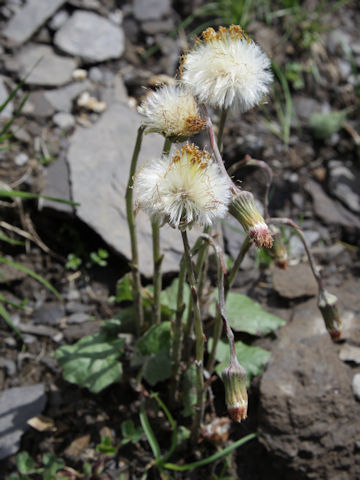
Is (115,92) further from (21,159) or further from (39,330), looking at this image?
(39,330)

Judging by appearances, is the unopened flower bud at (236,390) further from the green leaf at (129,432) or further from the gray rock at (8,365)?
the gray rock at (8,365)

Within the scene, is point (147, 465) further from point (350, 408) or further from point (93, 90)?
point (93, 90)

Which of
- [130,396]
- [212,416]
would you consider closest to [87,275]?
[130,396]

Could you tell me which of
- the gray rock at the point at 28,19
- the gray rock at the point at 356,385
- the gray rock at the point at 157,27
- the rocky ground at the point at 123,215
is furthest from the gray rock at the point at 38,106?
the gray rock at the point at 356,385

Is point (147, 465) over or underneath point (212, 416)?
underneath

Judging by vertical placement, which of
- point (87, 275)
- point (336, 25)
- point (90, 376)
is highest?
point (336, 25)

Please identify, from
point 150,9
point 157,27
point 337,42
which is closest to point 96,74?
point 157,27

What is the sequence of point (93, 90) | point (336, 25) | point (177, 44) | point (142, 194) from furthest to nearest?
point (336, 25)
point (177, 44)
point (93, 90)
point (142, 194)

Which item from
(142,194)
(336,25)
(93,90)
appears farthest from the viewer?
(336,25)
